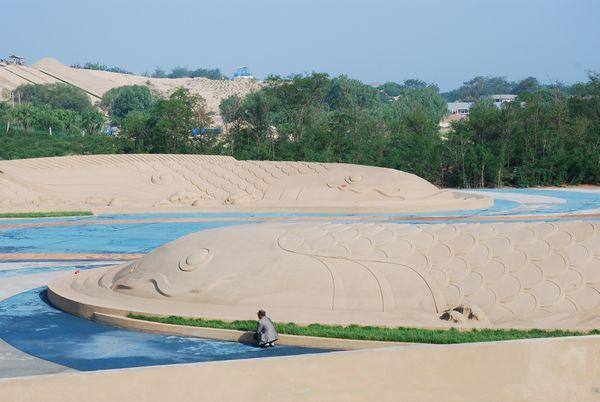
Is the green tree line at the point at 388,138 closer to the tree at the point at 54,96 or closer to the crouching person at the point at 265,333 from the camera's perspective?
the crouching person at the point at 265,333

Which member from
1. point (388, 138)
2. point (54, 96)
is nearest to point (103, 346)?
point (388, 138)

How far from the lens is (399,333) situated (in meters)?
8.93

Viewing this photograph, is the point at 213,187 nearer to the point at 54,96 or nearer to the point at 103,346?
the point at 103,346

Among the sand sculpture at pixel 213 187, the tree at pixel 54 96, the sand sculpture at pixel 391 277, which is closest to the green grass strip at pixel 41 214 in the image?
the sand sculpture at pixel 213 187

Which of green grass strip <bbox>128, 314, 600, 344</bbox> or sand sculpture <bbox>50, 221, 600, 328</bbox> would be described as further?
sand sculpture <bbox>50, 221, 600, 328</bbox>

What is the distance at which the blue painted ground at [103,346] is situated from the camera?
8594 millimetres

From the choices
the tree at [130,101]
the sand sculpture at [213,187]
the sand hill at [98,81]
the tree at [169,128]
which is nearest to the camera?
the sand sculpture at [213,187]

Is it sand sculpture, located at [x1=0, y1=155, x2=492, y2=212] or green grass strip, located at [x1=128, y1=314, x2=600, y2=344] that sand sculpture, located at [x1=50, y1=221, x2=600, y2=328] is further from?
sand sculpture, located at [x1=0, y1=155, x2=492, y2=212]

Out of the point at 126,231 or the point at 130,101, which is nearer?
the point at 126,231

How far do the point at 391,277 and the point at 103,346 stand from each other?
11.3 ft

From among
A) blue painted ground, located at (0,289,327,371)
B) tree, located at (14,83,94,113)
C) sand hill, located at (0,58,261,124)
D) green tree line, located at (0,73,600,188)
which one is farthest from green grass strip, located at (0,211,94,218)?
sand hill, located at (0,58,261,124)

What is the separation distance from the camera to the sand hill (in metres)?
116

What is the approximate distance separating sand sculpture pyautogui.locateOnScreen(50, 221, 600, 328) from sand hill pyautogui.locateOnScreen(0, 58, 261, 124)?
332 ft

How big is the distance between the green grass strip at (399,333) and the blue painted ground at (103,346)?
0.26 meters
